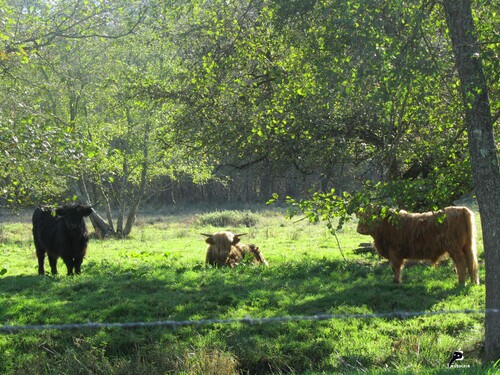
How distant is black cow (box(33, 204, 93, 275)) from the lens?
13743 mm

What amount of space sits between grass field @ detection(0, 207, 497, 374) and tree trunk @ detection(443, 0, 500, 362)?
784 mm

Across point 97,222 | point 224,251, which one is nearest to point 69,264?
point 224,251

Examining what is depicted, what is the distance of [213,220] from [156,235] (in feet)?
22.9

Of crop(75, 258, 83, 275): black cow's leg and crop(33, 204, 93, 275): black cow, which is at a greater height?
crop(33, 204, 93, 275): black cow

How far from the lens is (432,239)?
11.9 metres

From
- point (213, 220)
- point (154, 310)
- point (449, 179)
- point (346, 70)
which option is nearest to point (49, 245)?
point (154, 310)

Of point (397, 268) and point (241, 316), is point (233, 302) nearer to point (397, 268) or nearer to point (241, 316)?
point (241, 316)

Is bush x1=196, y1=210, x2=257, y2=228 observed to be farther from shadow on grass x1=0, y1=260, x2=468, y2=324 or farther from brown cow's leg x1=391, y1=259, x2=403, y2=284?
brown cow's leg x1=391, y1=259, x2=403, y2=284

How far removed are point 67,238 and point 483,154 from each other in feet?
33.1

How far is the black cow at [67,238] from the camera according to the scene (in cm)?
1374

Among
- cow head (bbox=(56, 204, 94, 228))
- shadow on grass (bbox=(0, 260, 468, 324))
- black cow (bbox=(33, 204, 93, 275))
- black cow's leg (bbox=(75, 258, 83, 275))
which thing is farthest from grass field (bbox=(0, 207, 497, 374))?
cow head (bbox=(56, 204, 94, 228))

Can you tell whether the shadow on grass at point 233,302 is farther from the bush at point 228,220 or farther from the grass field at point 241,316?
Result: the bush at point 228,220

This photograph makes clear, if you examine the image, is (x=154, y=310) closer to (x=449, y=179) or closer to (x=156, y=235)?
(x=449, y=179)

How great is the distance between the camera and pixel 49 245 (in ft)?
46.3
